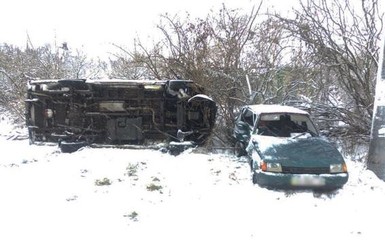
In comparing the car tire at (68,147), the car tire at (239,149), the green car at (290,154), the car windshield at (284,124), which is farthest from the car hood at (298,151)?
the car tire at (68,147)

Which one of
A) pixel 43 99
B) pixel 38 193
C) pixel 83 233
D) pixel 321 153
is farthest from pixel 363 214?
pixel 43 99

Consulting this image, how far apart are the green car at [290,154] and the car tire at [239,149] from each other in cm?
63

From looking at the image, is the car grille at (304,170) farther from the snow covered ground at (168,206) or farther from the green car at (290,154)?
the snow covered ground at (168,206)

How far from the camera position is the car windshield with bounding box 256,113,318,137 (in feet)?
25.8

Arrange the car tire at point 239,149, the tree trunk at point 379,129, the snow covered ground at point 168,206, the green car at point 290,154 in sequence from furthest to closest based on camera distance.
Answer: the car tire at point 239,149
the tree trunk at point 379,129
the green car at point 290,154
the snow covered ground at point 168,206

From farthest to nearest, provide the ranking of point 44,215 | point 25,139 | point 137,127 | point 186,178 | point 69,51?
point 69,51 < point 25,139 < point 137,127 < point 186,178 < point 44,215

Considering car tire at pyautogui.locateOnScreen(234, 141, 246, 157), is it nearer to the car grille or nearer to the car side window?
the car side window

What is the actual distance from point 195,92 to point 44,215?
559 cm

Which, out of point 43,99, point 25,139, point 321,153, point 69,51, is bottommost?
point 25,139

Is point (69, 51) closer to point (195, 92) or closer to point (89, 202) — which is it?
point (195, 92)

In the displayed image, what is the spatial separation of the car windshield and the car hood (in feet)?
1.29

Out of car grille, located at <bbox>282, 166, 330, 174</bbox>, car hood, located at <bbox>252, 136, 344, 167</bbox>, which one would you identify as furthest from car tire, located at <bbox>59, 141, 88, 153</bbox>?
car grille, located at <bbox>282, 166, 330, 174</bbox>

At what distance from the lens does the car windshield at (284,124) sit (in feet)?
25.8

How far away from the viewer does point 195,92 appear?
9930 millimetres
